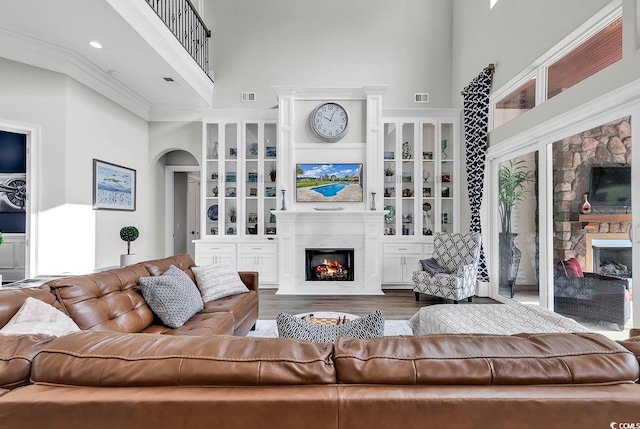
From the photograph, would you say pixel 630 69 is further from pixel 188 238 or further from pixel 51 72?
pixel 188 238

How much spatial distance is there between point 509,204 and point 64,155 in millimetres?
5870

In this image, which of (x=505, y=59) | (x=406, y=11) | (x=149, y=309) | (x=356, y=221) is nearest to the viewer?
(x=149, y=309)

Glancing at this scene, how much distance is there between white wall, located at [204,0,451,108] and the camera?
6066mm

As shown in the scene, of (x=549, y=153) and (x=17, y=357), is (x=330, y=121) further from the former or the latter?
(x=17, y=357)

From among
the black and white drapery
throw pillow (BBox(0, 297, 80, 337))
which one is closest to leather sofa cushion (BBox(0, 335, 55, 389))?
throw pillow (BBox(0, 297, 80, 337))

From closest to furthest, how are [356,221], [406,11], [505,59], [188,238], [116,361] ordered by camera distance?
[116,361]
[505,59]
[356,221]
[406,11]
[188,238]

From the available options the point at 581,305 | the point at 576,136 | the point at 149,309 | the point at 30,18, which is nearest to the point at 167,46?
the point at 30,18

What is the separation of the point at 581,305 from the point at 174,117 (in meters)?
6.61

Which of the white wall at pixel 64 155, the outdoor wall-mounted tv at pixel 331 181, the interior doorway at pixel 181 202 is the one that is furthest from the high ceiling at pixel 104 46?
the outdoor wall-mounted tv at pixel 331 181

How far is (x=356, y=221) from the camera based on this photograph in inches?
214

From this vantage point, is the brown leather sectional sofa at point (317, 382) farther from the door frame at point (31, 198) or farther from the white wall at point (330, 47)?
the white wall at point (330, 47)

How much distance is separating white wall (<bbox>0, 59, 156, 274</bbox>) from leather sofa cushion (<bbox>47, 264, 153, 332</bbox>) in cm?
229

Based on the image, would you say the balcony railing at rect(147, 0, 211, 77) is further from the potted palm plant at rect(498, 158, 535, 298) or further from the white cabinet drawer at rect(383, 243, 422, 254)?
the potted palm plant at rect(498, 158, 535, 298)

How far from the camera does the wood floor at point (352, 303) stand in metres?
4.32
